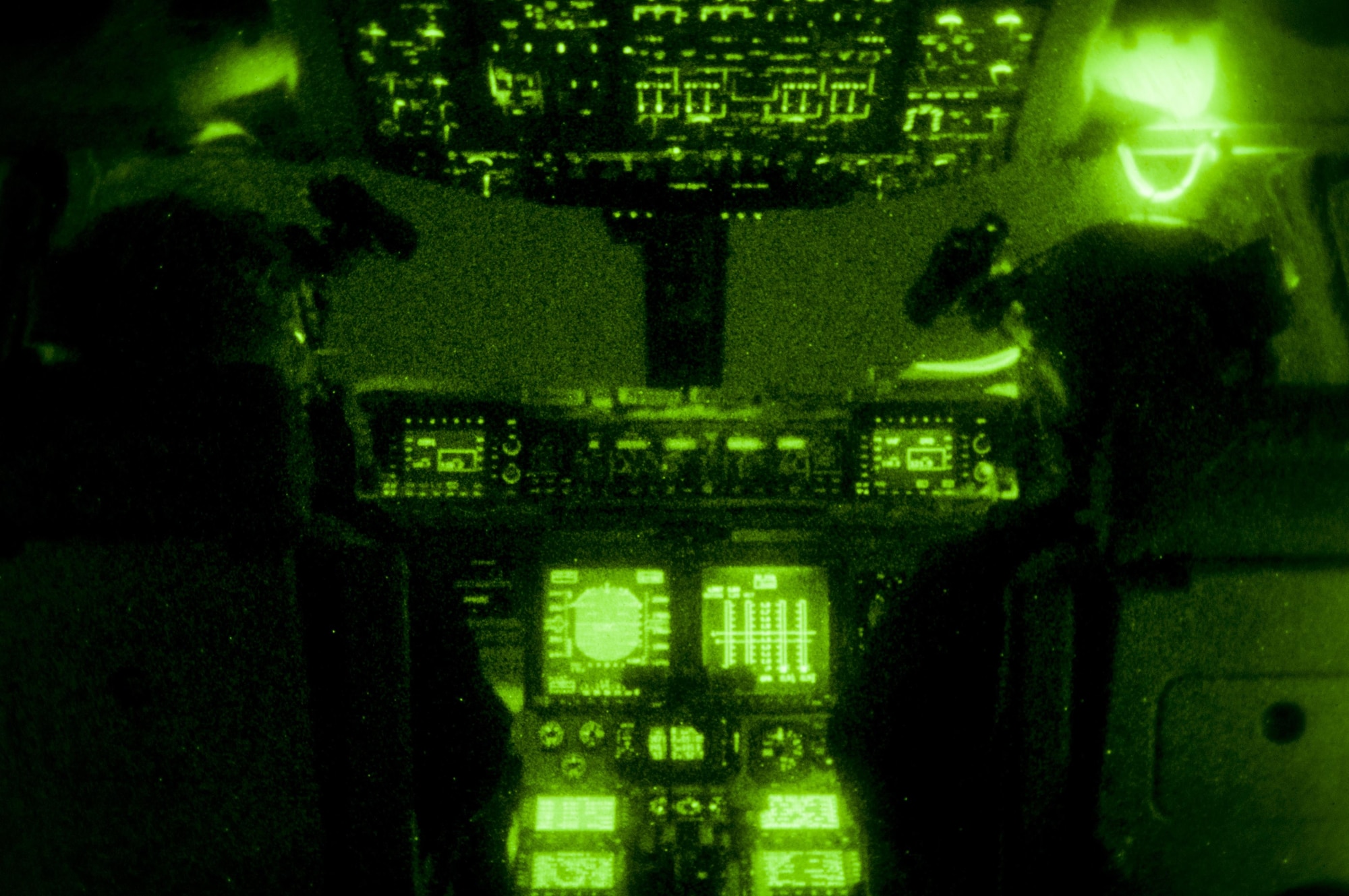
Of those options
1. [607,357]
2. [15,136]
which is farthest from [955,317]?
[15,136]

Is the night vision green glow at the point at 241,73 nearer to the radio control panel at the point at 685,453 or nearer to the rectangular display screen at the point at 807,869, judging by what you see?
the radio control panel at the point at 685,453

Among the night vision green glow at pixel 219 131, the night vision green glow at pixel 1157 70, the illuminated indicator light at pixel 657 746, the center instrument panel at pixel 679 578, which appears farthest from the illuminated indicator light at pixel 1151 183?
the night vision green glow at pixel 219 131

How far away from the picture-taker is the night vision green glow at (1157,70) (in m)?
1.31

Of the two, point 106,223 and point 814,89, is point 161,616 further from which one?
point 814,89

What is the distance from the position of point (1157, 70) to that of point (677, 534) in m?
1.01

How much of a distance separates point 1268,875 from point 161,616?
1.44m

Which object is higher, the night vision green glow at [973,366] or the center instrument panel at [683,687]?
the night vision green glow at [973,366]

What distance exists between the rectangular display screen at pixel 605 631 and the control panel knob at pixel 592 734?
5 centimetres

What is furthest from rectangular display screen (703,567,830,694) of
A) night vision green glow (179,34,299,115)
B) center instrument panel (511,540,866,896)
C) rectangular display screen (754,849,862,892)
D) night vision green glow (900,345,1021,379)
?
night vision green glow (179,34,299,115)

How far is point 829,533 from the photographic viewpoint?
121 centimetres

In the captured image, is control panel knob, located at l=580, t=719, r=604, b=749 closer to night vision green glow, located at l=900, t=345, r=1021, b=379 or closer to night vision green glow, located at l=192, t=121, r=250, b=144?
night vision green glow, located at l=900, t=345, r=1021, b=379

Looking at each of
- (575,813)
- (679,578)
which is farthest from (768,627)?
(575,813)

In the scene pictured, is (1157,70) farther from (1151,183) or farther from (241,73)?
(241,73)

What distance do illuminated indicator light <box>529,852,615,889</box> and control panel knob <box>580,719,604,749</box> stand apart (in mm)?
145
